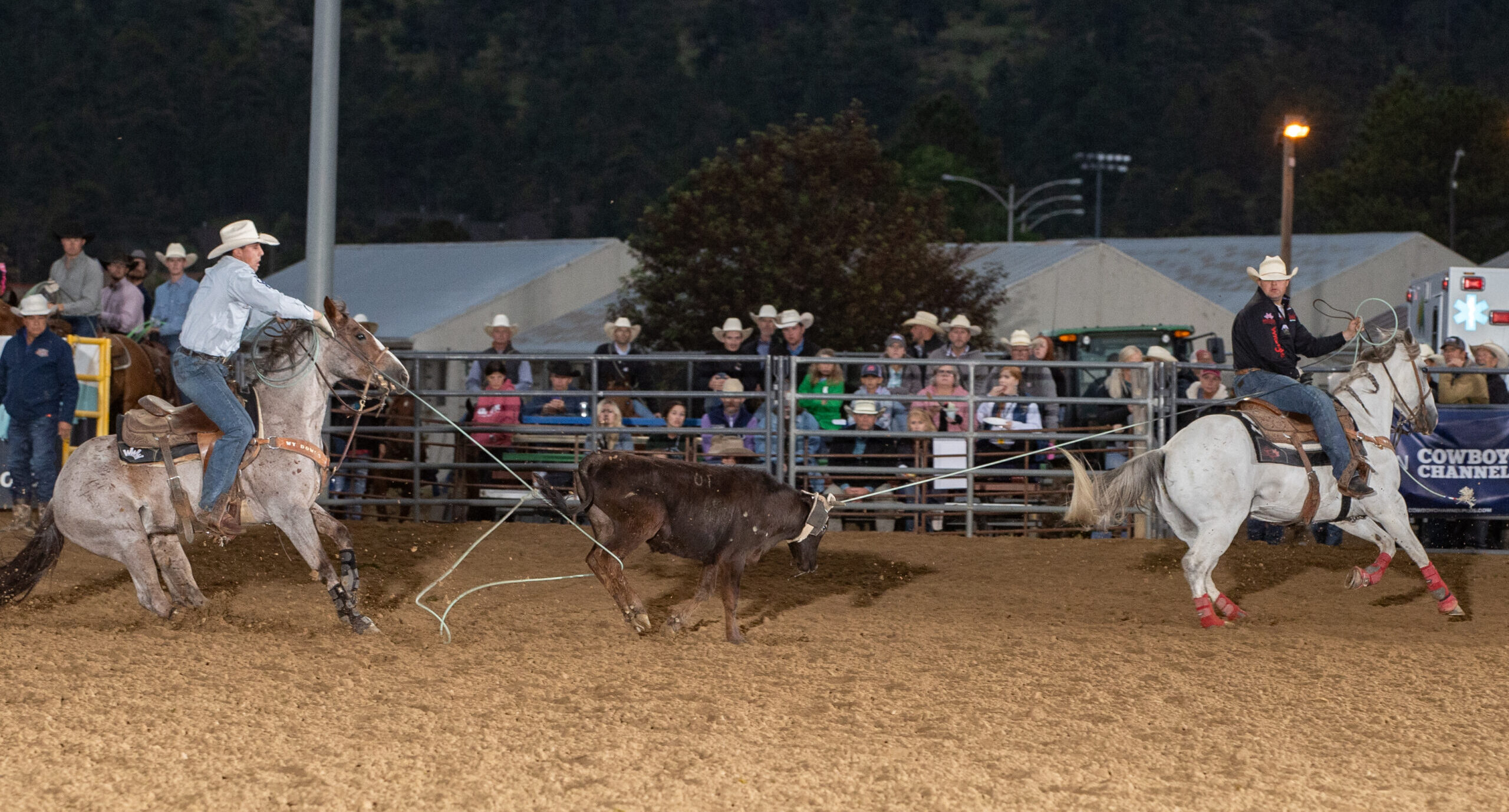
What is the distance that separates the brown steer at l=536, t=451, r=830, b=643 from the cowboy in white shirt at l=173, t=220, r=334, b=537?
1508mm

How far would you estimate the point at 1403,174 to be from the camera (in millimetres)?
81438

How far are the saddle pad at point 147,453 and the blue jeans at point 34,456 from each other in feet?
14.5

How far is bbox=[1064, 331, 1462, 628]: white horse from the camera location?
28.3ft

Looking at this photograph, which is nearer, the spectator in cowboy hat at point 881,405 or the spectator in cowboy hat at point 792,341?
the spectator in cowboy hat at point 881,405

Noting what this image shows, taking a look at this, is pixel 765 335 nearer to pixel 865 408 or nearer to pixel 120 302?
pixel 865 408

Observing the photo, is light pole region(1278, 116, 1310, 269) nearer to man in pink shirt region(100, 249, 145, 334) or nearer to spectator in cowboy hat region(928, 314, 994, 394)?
spectator in cowboy hat region(928, 314, 994, 394)

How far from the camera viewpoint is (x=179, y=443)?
7.71m

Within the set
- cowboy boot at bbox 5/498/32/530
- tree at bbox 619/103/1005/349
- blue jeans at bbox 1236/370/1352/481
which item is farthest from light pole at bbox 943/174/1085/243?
blue jeans at bbox 1236/370/1352/481

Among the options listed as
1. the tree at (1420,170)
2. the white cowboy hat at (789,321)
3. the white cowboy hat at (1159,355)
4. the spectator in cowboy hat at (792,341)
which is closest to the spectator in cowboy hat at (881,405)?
the spectator in cowboy hat at (792,341)

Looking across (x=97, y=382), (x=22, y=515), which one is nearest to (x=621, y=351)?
(x=97, y=382)

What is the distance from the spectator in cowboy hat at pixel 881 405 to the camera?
42.0 feet

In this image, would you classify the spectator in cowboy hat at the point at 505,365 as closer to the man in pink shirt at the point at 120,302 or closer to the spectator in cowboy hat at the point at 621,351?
the spectator in cowboy hat at the point at 621,351

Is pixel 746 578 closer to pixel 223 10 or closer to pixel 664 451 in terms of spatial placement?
pixel 664 451

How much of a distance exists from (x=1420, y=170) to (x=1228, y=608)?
7979cm
